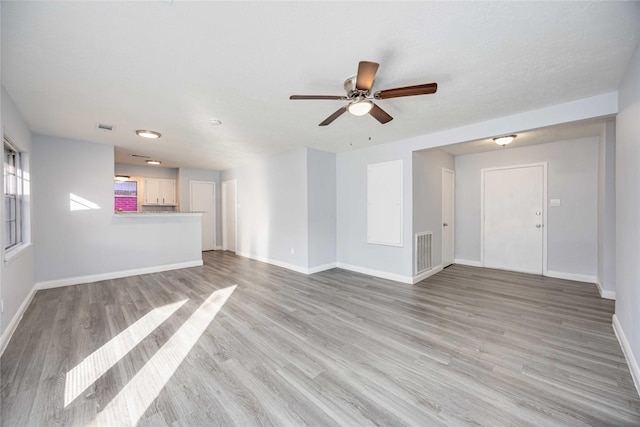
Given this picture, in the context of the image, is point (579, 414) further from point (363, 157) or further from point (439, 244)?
point (363, 157)

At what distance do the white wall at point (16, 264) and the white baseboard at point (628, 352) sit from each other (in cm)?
499

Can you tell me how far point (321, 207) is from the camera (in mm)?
5133

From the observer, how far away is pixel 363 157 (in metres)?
4.95

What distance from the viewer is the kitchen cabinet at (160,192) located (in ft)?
23.1

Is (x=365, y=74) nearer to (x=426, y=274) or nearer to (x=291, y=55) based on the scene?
(x=291, y=55)

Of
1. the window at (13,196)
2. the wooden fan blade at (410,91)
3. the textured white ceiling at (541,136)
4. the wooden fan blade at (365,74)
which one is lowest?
the window at (13,196)

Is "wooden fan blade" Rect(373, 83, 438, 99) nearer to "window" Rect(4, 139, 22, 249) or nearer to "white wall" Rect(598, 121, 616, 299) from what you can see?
"white wall" Rect(598, 121, 616, 299)

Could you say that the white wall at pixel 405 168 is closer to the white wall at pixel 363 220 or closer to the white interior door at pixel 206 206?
the white wall at pixel 363 220

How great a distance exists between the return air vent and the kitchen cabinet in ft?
22.0

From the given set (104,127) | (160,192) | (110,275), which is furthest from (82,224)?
(160,192)

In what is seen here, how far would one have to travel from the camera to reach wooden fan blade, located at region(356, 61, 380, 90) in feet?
5.76

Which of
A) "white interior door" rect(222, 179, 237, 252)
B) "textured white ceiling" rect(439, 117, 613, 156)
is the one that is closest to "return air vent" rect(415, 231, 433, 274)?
"textured white ceiling" rect(439, 117, 613, 156)

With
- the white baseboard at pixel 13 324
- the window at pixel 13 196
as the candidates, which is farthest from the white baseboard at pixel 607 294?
the window at pixel 13 196

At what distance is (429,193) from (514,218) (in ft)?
6.01
